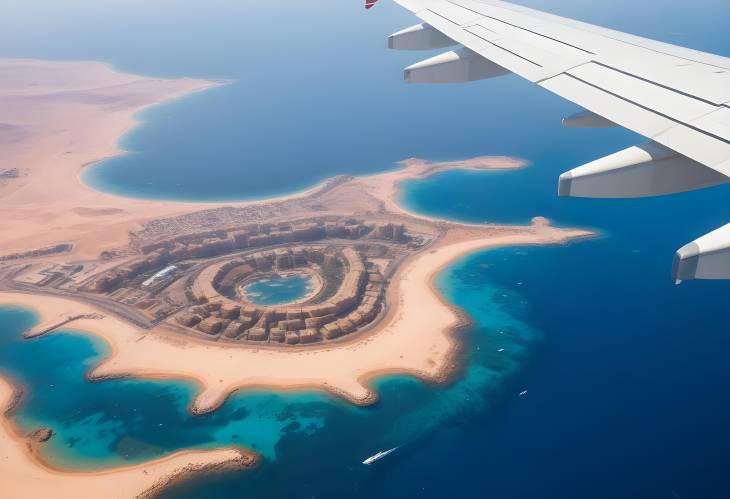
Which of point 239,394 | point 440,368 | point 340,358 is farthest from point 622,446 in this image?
point 239,394

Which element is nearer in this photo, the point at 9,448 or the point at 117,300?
the point at 9,448

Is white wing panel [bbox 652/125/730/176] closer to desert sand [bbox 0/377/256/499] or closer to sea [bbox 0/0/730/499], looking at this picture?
sea [bbox 0/0/730/499]

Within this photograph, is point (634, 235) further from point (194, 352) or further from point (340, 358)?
point (194, 352)

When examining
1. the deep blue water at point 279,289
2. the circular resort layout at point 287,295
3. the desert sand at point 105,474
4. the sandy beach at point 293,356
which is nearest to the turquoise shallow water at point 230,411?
the desert sand at point 105,474

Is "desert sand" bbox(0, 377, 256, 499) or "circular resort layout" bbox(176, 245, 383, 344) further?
"circular resort layout" bbox(176, 245, 383, 344)

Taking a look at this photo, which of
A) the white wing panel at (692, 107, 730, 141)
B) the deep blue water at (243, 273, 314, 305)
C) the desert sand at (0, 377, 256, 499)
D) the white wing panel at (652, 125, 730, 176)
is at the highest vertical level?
the white wing panel at (692, 107, 730, 141)

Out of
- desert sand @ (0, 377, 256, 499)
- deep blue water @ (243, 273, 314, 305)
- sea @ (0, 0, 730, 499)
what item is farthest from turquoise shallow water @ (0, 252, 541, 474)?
deep blue water @ (243, 273, 314, 305)

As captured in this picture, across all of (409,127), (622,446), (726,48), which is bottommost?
(622,446)

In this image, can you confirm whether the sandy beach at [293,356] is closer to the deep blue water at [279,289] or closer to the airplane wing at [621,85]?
the deep blue water at [279,289]
